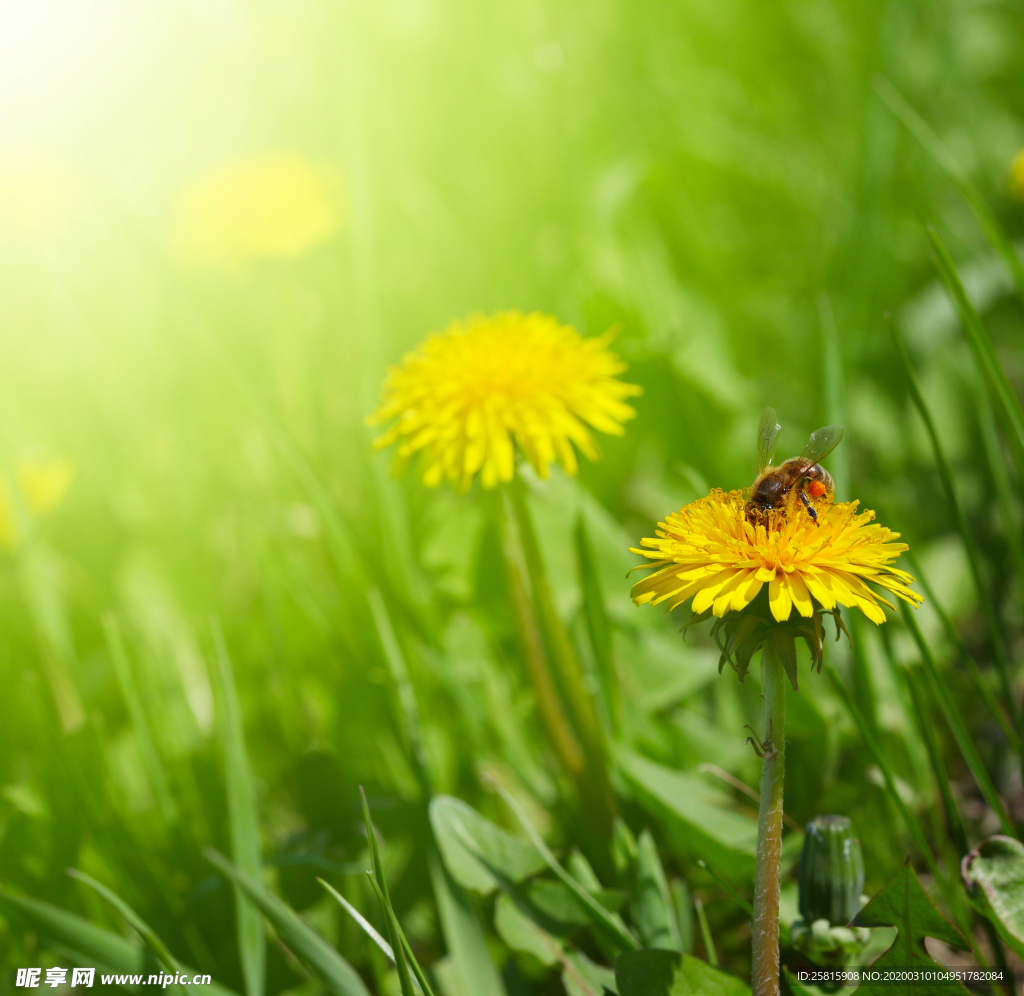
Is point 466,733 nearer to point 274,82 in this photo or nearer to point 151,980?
point 151,980

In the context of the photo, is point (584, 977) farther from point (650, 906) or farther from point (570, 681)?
point (570, 681)

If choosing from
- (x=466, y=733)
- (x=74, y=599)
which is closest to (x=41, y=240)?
(x=74, y=599)

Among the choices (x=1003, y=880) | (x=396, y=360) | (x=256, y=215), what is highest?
(x=256, y=215)

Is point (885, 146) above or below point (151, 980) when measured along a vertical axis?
above

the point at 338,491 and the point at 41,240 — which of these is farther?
the point at 41,240

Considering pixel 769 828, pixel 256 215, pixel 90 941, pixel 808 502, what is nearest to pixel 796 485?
pixel 808 502

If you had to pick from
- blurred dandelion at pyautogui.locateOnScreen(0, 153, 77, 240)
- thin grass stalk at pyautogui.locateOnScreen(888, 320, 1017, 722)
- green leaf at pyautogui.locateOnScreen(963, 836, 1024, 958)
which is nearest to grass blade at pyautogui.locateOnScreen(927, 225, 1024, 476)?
thin grass stalk at pyautogui.locateOnScreen(888, 320, 1017, 722)

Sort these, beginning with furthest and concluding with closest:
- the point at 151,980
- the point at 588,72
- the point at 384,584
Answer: the point at 588,72 → the point at 384,584 → the point at 151,980

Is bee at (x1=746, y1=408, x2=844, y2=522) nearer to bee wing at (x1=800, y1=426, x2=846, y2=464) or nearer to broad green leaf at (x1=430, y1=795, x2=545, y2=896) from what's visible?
bee wing at (x1=800, y1=426, x2=846, y2=464)
